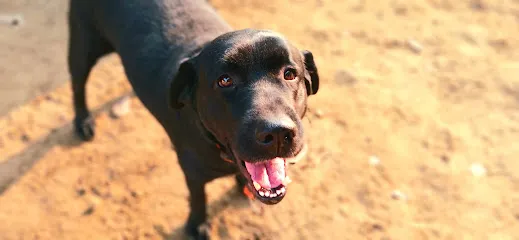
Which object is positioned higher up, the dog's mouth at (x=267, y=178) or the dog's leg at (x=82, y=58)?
the dog's mouth at (x=267, y=178)

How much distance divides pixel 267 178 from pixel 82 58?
1938 mm

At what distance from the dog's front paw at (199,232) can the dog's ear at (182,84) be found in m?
1.09

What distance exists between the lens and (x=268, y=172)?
2727 millimetres

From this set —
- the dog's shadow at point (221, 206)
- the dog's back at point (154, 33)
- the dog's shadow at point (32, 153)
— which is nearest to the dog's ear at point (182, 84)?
the dog's back at point (154, 33)

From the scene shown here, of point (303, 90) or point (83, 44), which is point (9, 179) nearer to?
point (83, 44)

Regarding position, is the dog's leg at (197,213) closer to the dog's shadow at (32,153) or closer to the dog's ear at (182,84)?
the dog's ear at (182,84)

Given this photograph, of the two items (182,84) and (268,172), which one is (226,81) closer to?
(182,84)

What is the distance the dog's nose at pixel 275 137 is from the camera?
2.33 m

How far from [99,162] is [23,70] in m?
1.38

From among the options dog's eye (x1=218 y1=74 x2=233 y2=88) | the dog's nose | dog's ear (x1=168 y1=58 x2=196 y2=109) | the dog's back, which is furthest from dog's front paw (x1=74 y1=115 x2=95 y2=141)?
the dog's nose

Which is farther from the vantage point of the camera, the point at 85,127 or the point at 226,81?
the point at 85,127

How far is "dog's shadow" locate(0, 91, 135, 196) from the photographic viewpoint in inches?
156

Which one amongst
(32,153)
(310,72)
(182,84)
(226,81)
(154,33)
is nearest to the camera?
(226,81)

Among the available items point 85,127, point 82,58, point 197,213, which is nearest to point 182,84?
point 197,213
